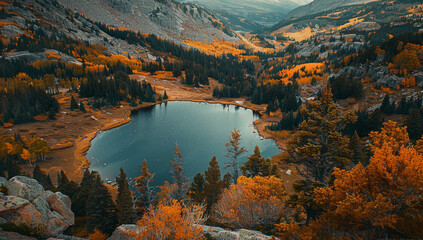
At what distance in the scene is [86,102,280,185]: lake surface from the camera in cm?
6191

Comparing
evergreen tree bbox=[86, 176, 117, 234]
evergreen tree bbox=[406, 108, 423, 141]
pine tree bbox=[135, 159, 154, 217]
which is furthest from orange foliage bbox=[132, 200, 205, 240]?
evergreen tree bbox=[406, 108, 423, 141]

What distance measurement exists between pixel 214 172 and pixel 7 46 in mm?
223630

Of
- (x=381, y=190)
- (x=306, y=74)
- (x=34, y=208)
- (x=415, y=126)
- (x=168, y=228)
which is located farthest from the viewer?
(x=306, y=74)

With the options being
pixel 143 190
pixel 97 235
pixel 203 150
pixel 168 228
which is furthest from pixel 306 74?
pixel 168 228

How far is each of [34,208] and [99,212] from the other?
51.0 feet

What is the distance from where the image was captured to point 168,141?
79.4 meters

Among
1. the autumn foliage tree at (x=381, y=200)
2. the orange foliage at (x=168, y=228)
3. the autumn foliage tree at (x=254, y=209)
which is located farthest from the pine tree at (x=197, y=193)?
the autumn foliage tree at (x=381, y=200)

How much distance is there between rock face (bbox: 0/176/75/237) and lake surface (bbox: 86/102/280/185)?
29697mm

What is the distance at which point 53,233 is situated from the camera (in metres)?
21.1

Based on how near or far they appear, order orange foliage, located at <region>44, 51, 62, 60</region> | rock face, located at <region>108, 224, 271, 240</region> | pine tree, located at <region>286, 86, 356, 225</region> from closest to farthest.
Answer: rock face, located at <region>108, 224, 271, 240</region> < pine tree, located at <region>286, 86, 356, 225</region> < orange foliage, located at <region>44, 51, 62, 60</region>

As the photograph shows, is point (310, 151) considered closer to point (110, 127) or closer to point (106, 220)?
point (106, 220)

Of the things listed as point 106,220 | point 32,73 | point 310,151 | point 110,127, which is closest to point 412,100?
point 310,151

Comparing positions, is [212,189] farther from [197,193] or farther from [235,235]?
[235,235]

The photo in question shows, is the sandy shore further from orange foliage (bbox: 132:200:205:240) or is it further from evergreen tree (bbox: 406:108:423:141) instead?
orange foliage (bbox: 132:200:205:240)
